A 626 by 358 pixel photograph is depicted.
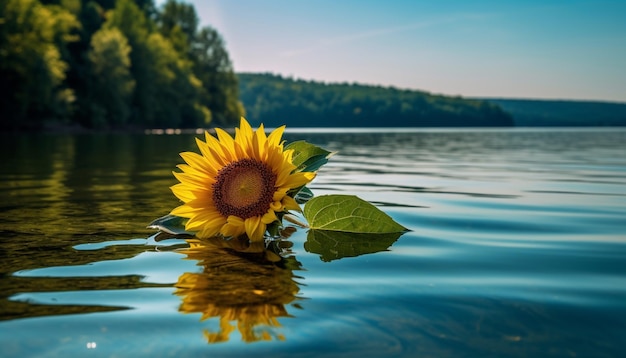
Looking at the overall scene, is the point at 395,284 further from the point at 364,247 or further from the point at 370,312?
the point at 364,247

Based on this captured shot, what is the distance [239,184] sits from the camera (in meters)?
3.21

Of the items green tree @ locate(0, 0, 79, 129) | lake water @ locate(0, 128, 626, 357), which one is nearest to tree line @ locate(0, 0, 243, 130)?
green tree @ locate(0, 0, 79, 129)

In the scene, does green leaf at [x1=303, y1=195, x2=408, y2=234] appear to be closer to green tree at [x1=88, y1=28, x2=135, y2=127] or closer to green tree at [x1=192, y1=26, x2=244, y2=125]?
green tree at [x1=88, y1=28, x2=135, y2=127]

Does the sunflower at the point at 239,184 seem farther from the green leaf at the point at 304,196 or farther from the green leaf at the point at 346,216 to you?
the green leaf at the point at 304,196

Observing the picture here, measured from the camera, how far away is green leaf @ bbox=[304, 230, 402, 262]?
3.04m

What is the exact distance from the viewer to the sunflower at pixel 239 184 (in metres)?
3.13

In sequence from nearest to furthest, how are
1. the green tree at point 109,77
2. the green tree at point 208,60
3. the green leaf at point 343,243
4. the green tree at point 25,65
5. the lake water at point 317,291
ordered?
the lake water at point 317,291 < the green leaf at point 343,243 < the green tree at point 25,65 < the green tree at point 109,77 < the green tree at point 208,60

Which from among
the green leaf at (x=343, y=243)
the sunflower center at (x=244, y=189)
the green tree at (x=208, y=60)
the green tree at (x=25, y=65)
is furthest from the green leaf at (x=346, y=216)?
the green tree at (x=208, y=60)

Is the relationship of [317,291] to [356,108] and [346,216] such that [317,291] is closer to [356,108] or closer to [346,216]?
[346,216]

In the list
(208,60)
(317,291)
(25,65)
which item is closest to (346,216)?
(317,291)

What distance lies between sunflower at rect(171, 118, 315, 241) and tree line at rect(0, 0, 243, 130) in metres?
45.6

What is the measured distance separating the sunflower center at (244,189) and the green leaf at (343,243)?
0.32 m

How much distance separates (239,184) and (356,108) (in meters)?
166

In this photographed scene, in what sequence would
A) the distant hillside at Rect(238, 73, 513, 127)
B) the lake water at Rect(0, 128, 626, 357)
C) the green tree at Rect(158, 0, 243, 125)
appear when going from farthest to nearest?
the distant hillside at Rect(238, 73, 513, 127) < the green tree at Rect(158, 0, 243, 125) < the lake water at Rect(0, 128, 626, 357)
